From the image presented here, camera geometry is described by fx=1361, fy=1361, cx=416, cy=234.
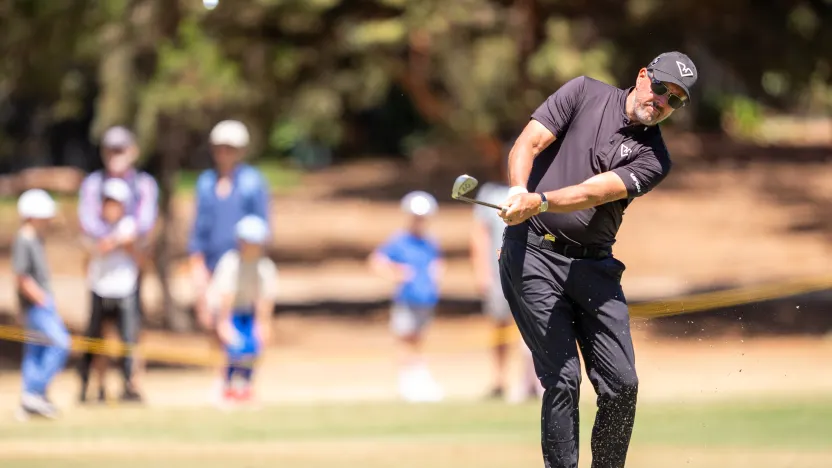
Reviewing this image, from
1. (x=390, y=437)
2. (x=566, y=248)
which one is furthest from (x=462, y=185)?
(x=390, y=437)

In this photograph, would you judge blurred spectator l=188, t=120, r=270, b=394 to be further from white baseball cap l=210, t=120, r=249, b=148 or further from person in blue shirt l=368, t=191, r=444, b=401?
person in blue shirt l=368, t=191, r=444, b=401

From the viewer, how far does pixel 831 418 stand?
10930 mm

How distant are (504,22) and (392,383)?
602 centimetres

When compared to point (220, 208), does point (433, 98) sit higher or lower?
higher

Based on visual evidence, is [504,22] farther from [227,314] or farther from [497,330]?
Result: [227,314]

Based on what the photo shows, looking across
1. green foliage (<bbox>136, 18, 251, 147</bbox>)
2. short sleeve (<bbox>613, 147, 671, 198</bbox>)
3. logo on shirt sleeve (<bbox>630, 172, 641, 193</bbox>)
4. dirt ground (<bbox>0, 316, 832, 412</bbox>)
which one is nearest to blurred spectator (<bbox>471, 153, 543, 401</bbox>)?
dirt ground (<bbox>0, 316, 832, 412</bbox>)

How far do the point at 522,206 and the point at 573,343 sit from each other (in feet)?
2.88

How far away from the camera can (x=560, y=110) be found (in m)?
6.75

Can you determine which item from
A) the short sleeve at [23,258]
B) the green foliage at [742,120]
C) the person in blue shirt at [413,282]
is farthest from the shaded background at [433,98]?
the green foliage at [742,120]

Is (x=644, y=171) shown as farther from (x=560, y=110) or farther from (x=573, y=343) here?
(x=573, y=343)

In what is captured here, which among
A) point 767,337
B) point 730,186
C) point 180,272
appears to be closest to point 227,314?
point 767,337

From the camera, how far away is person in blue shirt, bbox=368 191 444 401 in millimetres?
13953

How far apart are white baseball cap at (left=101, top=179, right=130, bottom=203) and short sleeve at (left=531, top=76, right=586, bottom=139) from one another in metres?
6.78

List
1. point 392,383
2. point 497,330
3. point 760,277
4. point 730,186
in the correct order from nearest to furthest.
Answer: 1. point 497,330
2. point 392,383
3. point 760,277
4. point 730,186
